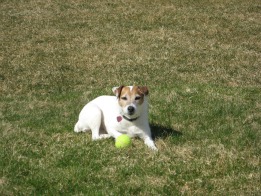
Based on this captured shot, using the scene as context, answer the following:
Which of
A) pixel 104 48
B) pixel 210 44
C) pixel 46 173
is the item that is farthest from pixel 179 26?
pixel 46 173

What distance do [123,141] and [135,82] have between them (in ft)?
18.4

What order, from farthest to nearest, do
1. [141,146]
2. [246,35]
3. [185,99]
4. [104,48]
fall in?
[246,35]
[104,48]
[185,99]
[141,146]

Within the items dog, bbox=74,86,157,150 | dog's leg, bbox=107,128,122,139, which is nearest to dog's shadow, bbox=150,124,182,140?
dog, bbox=74,86,157,150

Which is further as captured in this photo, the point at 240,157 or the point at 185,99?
the point at 185,99

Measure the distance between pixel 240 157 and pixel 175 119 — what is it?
2589 millimetres

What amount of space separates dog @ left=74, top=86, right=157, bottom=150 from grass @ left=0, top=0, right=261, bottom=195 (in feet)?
0.73

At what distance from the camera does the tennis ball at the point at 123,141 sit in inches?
354

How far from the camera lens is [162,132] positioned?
32.8 feet

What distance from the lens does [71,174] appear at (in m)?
7.83

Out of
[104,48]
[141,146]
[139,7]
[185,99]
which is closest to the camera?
[141,146]

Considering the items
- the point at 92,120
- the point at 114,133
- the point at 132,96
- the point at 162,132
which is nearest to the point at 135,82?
the point at 162,132

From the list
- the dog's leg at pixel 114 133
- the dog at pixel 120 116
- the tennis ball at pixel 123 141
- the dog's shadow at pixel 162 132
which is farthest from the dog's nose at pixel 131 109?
the dog's shadow at pixel 162 132

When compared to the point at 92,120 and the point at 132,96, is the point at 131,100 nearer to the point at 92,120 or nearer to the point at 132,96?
the point at 132,96

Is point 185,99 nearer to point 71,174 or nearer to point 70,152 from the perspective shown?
point 70,152
